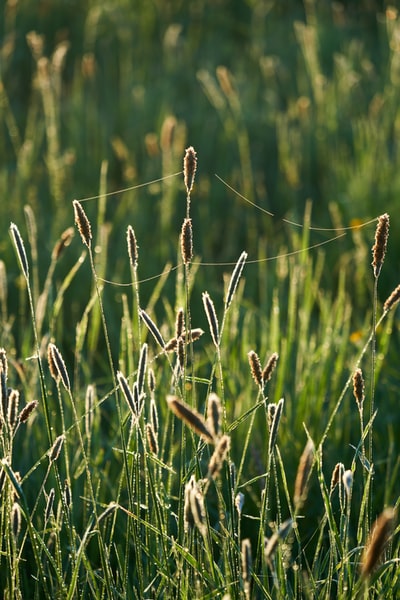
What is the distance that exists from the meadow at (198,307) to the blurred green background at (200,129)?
1cm

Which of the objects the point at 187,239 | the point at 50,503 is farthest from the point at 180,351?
the point at 50,503

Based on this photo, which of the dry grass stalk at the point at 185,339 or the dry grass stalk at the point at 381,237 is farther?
the dry grass stalk at the point at 185,339

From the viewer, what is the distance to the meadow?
3.46 ft

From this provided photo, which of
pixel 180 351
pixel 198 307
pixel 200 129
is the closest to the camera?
pixel 180 351

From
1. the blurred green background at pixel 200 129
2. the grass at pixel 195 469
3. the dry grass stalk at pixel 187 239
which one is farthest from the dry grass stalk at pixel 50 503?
the blurred green background at pixel 200 129

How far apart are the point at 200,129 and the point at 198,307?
4.72 feet

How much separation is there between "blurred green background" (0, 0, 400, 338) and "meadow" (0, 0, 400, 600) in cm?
1

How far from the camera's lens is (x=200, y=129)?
12.1 ft

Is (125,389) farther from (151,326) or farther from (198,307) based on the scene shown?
(198,307)

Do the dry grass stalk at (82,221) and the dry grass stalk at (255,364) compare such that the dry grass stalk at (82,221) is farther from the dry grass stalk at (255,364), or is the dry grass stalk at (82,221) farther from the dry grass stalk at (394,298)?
the dry grass stalk at (394,298)

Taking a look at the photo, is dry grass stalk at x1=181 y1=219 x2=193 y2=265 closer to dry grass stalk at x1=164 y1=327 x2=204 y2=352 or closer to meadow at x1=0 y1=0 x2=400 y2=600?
meadow at x1=0 y1=0 x2=400 y2=600

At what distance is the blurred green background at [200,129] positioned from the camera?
9.30 feet

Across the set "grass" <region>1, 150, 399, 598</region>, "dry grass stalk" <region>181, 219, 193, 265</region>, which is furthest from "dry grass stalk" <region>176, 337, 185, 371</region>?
"dry grass stalk" <region>181, 219, 193, 265</region>

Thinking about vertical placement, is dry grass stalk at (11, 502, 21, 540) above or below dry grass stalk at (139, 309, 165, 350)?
below
